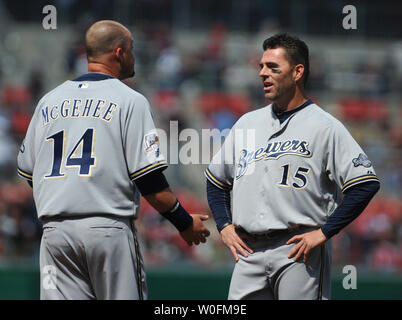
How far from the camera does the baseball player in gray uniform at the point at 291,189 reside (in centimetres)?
408

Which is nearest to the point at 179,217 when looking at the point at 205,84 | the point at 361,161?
the point at 361,161

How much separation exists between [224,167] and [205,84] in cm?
963

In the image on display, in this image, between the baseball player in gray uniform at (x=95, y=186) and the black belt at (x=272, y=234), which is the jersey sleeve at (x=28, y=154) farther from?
the black belt at (x=272, y=234)

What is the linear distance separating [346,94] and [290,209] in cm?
1089

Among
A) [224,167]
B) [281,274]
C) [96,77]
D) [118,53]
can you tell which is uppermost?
[118,53]

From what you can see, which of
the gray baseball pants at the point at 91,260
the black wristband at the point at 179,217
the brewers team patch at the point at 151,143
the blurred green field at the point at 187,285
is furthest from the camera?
the blurred green field at the point at 187,285

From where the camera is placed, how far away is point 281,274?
4.12m

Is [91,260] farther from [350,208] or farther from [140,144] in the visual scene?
[350,208]

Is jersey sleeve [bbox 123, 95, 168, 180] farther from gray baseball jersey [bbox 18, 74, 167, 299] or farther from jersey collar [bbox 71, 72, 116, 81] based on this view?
jersey collar [bbox 71, 72, 116, 81]

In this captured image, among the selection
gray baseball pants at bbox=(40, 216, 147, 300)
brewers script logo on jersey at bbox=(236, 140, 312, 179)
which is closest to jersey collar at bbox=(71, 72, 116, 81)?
gray baseball pants at bbox=(40, 216, 147, 300)

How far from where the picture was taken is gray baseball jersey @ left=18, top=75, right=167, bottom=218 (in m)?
3.94

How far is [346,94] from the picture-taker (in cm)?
1463

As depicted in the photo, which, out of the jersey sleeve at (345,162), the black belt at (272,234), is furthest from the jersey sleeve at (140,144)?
the jersey sleeve at (345,162)
